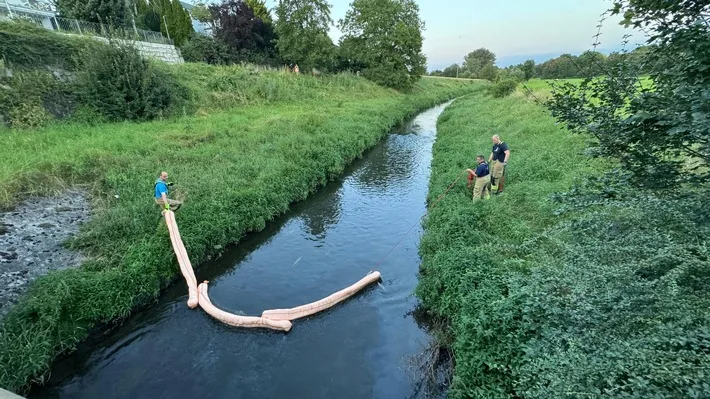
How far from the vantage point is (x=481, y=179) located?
40.1 ft

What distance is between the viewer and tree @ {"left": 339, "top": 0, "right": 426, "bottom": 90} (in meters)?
47.3

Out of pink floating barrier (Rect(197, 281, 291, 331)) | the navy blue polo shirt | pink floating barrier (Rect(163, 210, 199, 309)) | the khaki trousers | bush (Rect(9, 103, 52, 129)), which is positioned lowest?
pink floating barrier (Rect(197, 281, 291, 331))

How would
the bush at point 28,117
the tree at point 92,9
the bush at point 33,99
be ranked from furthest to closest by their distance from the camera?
the tree at point 92,9, the bush at point 33,99, the bush at point 28,117

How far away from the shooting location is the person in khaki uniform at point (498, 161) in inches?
502

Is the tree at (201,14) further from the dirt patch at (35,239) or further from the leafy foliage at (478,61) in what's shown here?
the leafy foliage at (478,61)

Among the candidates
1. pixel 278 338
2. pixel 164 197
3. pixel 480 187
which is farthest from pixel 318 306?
pixel 480 187

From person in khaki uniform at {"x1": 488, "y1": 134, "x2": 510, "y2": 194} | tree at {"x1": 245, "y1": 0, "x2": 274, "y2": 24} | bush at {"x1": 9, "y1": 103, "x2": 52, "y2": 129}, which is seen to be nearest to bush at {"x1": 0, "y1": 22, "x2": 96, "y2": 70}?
bush at {"x1": 9, "y1": 103, "x2": 52, "y2": 129}

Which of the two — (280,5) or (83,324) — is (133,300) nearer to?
(83,324)

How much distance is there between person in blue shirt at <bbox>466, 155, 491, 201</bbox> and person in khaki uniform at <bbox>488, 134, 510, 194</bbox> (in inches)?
28.9

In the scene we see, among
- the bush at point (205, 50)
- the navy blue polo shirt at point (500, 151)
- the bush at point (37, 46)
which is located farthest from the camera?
the bush at point (205, 50)

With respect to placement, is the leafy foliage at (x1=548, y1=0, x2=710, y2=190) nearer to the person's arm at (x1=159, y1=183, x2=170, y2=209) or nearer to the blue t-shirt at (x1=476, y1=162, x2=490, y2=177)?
the blue t-shirt at (x1=476, y1=162, x2=490, y2=177)

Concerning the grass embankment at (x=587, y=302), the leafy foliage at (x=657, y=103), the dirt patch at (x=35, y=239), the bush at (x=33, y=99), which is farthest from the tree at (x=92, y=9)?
the leafy foliage at (x=657, y=103)

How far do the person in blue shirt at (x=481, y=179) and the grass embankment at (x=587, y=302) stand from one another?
2870 millimetres

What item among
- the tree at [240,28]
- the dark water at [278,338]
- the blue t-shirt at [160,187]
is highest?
the tree at [240,28]
